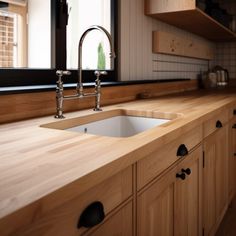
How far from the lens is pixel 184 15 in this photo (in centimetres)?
249

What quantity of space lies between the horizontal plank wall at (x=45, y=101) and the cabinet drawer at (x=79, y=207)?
2.05ft

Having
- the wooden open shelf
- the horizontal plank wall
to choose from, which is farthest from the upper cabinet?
the horizontal plank wall

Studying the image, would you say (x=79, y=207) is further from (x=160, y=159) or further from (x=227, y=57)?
(x=227, y=57)

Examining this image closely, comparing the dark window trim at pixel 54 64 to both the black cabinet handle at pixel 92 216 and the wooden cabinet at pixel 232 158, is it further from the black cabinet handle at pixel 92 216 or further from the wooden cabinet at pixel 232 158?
the wooden cabinet at pixel 232 158

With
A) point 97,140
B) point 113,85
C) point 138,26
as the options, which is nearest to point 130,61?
point 138,26

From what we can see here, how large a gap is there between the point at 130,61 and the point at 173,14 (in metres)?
0.49

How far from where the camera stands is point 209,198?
173 centimetres

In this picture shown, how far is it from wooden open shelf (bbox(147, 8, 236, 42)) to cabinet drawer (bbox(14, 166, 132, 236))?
1794 mm

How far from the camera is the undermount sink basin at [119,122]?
1.45 metres

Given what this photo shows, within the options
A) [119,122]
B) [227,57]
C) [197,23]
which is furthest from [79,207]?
[227,57]

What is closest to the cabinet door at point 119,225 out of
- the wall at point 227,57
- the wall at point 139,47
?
the wall at point 139,47

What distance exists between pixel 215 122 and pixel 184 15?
105cm

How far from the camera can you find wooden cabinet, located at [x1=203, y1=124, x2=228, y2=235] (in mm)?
1672

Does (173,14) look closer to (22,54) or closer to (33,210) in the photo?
(22,54)
